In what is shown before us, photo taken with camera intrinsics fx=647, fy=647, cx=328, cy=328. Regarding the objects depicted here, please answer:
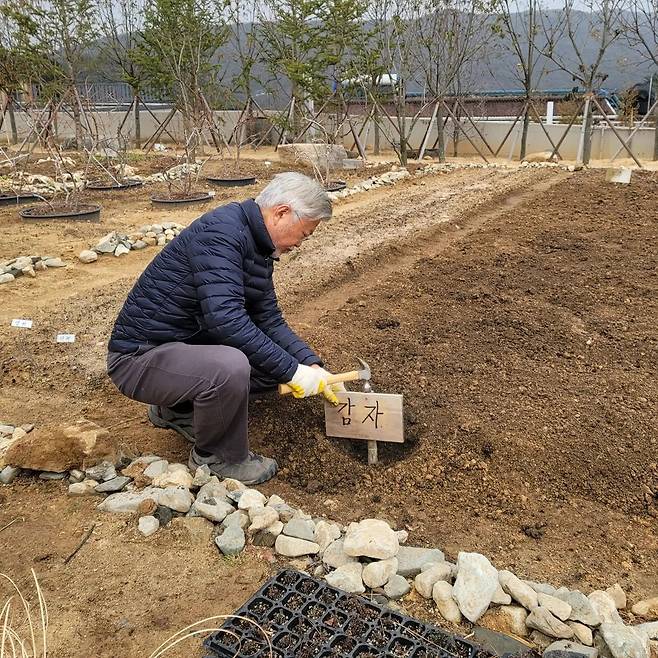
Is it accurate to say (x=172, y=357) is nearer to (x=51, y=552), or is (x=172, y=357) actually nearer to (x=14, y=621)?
(x=51, y=552)

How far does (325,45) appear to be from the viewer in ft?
48.3

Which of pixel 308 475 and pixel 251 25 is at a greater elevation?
pixel 251 25

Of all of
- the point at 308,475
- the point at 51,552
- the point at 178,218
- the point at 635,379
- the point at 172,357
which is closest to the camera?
the point at 51,552

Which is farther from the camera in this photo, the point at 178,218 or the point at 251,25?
the point at 251,25

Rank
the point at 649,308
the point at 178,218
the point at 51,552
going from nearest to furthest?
1. the point at 51,552
2. the point at 649,308
3. the point at 178,218

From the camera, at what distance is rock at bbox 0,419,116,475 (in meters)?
2.55

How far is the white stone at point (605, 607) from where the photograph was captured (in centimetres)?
182

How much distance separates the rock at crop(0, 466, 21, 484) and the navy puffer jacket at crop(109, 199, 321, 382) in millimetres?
606

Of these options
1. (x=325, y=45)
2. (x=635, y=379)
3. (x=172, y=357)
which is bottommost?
(x=635, y=379)

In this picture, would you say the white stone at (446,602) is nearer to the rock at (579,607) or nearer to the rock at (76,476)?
the rock at (579,607)

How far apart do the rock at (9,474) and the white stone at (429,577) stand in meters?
1.65

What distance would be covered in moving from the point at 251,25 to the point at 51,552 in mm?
18229

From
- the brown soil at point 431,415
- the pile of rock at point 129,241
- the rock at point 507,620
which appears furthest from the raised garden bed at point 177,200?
the rock at point 507,620

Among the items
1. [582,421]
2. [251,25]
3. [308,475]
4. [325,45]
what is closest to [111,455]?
[308,475]
